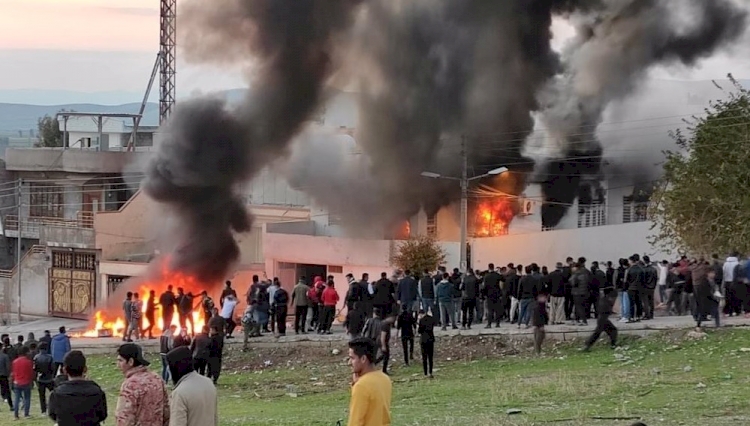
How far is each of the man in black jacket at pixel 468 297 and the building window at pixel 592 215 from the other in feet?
75.8

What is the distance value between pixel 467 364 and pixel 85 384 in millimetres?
17248

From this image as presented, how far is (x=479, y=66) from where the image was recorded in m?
49.9

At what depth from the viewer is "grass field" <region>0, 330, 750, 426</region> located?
1653 cm

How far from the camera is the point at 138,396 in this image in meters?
8.89

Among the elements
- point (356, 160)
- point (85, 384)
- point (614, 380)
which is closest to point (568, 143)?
point (356, 160)

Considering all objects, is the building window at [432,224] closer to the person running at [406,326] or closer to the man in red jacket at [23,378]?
the person running at [406,326]

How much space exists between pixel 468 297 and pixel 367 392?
20000 mm

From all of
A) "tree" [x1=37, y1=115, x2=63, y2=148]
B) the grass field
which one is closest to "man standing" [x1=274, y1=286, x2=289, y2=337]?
the grass field

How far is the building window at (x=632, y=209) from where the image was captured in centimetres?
5005

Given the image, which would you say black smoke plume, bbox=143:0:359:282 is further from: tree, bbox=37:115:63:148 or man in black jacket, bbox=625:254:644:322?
tree, bbox=37:115:63:148

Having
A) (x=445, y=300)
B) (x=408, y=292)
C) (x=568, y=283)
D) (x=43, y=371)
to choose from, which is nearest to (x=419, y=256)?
(x=445, y=300)

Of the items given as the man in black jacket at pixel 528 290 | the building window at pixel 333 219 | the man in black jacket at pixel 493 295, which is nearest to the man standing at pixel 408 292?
the man in black jacket at pixel 493 295

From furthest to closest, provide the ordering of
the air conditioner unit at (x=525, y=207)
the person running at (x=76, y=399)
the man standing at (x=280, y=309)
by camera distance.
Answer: the air conditioner unit at (x=525, y=207), the man standing at (x=280, y=309), the person running at (x=76, y=399)

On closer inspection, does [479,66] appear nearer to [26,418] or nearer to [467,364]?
[467,364]
